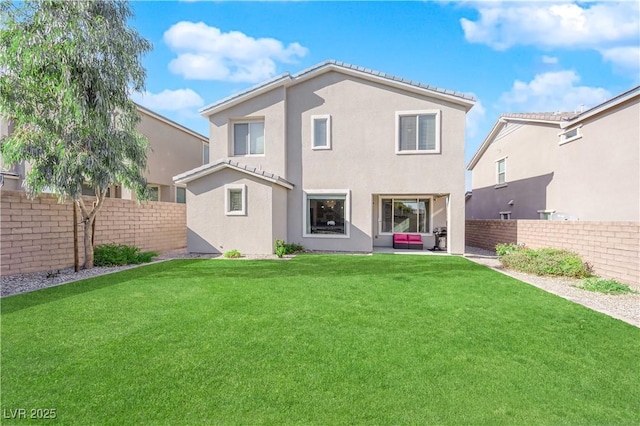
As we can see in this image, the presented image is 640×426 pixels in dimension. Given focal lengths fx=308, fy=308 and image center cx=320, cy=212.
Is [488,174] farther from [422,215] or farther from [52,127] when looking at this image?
[52,127]

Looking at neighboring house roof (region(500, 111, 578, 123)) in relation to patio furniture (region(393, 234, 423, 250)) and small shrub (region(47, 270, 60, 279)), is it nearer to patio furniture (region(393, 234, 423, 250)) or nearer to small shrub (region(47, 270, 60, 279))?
patio furniture (region(393, 234, 423, 250))

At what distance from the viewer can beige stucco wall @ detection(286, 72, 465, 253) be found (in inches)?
534

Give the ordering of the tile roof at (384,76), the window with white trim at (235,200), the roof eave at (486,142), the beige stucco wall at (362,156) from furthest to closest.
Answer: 1. the roof eave at (486,142)
2. the beige stucco wall at (362,156)
3. the tile roof at (384,76)
4. the window with white trim at (235,200)

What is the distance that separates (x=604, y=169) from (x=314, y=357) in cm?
1406

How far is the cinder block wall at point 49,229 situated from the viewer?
25.7 ft

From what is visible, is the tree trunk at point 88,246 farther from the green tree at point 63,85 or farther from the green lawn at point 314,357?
the green lawn at point 314,357

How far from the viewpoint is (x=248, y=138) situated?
15055 mm

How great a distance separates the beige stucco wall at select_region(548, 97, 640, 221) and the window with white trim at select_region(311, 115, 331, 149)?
1087 cm

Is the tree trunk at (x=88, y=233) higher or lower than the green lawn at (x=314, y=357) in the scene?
higher

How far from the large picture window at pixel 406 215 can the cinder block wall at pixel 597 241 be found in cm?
398

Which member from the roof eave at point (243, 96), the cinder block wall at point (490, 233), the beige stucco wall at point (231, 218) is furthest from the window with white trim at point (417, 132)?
the beige stucco wall at point (231, 218)

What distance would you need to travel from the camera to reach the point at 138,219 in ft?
40.8

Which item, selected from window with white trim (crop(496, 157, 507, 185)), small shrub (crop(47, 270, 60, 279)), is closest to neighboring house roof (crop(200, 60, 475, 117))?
window with white trim (crop(496, 157, 507, 185))

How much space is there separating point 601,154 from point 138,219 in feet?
61.0
